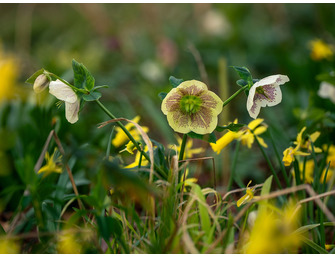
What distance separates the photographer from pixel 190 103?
84 cm

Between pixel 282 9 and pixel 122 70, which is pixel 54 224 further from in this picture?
pixel 282 9

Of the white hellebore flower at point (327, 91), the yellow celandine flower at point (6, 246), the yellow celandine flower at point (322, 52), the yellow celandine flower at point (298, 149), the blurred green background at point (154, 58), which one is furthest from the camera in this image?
the yellow celandine flower at point (322, 52)

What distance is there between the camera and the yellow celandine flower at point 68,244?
80 centimetres

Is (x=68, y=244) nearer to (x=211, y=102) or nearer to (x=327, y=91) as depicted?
(x=211, y=102)

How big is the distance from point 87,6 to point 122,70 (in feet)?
2.48

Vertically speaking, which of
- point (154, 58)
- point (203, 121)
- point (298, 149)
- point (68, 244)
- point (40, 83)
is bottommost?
point (68, 244)

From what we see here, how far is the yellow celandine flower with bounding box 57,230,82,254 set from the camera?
0.80m

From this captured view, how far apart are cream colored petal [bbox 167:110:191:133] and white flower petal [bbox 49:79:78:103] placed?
205 mm

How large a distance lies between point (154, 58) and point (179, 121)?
2026 mm

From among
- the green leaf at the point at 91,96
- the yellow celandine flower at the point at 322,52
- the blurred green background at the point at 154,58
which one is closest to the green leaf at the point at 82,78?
the green leaf at the point at 91,96

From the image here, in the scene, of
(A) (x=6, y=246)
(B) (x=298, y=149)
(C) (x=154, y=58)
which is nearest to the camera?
(A) (x=6, y=246)

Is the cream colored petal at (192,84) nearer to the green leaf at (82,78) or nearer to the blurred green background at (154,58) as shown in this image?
the green leaf at (82,78)

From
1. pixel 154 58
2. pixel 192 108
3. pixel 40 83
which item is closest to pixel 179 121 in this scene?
pixel 192 108

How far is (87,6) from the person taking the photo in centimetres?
304
